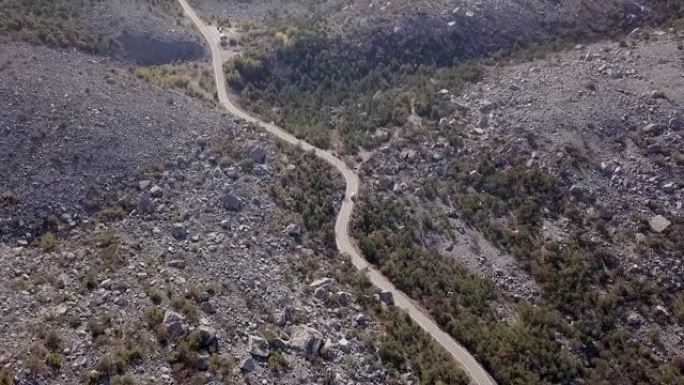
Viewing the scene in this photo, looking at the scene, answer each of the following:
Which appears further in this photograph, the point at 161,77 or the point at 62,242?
the point at 161,77

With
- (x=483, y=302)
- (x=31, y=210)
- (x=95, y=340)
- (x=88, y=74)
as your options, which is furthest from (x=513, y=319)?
(x=88, y=74)

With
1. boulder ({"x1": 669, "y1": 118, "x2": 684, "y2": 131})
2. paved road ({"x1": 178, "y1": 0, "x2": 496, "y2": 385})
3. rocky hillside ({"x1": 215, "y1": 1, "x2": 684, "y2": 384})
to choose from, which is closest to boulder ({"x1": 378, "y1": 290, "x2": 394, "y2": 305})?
paved road ({"x1": 178, "y1": 0, "x2": 496, "y2": 385})

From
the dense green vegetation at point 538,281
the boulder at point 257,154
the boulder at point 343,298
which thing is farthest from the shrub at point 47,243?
the dense green vegetation at point 538,281

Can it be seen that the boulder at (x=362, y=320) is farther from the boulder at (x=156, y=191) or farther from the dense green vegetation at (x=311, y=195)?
the boulder at (x=156, y=191)

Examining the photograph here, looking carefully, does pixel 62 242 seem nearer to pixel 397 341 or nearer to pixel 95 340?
pixel 95 340

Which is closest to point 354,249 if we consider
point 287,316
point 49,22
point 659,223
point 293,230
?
point 293,230

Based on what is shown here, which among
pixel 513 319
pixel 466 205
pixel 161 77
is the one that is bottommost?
pixel 513 319
